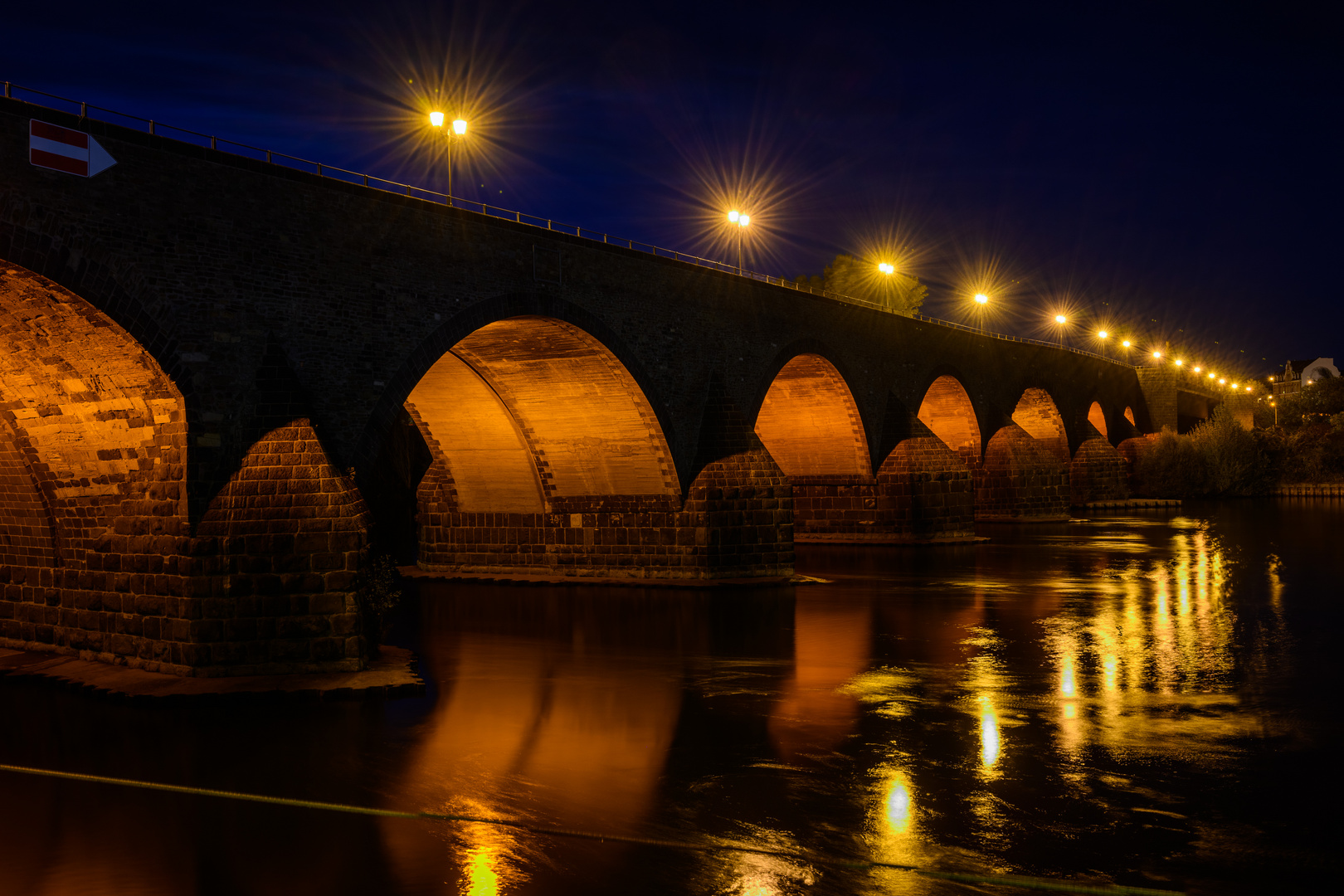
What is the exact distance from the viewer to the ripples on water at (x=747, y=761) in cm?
734

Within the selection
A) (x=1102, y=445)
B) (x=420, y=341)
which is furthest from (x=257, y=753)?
(x=1102, y=445)

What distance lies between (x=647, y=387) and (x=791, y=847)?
1597 cm

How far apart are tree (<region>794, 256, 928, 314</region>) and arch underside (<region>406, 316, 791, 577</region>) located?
4764cm

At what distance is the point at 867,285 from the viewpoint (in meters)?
71.6

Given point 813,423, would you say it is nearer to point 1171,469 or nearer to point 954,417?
point 954,417

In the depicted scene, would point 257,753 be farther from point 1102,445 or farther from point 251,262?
point 1102,445

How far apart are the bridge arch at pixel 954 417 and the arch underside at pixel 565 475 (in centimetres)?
1755

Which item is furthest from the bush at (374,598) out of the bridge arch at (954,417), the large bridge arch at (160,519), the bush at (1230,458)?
the bush at (1230,458)

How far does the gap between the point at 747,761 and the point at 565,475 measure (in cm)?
1535

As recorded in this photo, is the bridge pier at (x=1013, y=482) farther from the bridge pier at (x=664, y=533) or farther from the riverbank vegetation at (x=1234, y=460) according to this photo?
the bridge pier at (x=664, y=533)

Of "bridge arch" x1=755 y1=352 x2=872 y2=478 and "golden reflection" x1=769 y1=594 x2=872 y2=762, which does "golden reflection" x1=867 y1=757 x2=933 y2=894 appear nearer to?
"golden reflection" x1=769 y1=594 x2=872 y2=762

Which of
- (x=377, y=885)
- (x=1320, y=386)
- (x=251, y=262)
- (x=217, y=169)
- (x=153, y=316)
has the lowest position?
(x=377, y=885)

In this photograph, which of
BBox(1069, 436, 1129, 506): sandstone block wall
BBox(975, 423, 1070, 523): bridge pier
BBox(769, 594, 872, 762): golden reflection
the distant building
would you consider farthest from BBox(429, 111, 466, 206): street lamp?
the distant building

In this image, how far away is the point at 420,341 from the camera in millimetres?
17750
